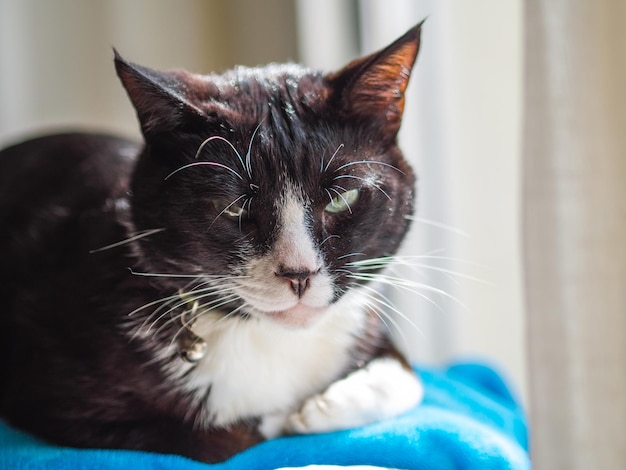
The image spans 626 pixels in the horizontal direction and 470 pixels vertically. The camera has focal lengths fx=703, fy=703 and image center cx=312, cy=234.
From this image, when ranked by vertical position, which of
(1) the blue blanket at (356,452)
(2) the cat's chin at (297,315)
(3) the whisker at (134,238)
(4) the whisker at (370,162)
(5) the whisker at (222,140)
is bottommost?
(1) the blue blanket at (356,452)

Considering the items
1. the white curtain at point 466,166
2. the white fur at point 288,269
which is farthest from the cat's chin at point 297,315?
the white curtain at point 466,166

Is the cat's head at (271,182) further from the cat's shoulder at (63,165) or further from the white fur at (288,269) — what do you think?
the cat's shoulder at (63,165)

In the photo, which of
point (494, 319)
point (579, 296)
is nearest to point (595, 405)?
point (579, 296)

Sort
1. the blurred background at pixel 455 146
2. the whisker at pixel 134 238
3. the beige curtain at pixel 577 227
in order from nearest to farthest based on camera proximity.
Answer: the beige curtain at pixel 577 227 → the whisker at pixel 134 238 → the blurred background at pixel 455 146

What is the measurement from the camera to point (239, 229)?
97 centimetres

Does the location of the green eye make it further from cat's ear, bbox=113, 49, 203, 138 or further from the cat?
cat's ear, bbox=113, 49, 203, 138

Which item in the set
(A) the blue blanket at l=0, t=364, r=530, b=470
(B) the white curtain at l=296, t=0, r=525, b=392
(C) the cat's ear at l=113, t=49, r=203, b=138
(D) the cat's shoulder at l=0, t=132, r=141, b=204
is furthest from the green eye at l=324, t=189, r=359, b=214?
(B) the white curtain at l=296, t=0, r=525, b=392

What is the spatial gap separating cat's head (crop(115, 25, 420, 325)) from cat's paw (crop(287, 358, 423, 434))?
0.16 meters

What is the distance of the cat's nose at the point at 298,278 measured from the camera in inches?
36.8

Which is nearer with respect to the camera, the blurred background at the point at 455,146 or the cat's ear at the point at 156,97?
the cat's ear at the point at 156,97

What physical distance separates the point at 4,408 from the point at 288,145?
26.3 inches

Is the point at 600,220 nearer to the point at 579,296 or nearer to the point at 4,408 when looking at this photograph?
the point at 579,296

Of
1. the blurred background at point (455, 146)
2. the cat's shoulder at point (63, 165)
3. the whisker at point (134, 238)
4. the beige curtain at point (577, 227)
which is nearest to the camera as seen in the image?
the beige curtain at point (577, 227)

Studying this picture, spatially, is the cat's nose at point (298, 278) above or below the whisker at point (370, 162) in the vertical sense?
below
